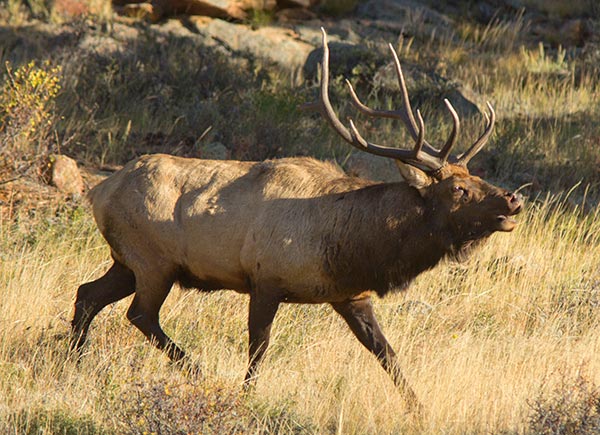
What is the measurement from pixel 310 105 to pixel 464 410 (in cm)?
221

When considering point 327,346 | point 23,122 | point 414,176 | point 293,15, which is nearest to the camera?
point 414,176

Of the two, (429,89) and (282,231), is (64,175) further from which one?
(429,89)

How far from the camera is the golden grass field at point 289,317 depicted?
571 cm

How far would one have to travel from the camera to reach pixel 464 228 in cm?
641

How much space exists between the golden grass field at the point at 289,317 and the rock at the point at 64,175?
0.34m

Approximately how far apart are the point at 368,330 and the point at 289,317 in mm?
1088

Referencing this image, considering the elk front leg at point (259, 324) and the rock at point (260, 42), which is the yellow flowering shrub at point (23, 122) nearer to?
the elk front leg at point (259, 324)

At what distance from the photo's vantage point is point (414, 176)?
6.51 meters

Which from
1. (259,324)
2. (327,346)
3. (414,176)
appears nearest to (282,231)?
(259,324)

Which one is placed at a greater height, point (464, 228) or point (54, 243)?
point (464, 228)

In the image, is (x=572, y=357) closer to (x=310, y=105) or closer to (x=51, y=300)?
(x=310, y=105)

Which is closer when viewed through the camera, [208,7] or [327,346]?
[327,346]

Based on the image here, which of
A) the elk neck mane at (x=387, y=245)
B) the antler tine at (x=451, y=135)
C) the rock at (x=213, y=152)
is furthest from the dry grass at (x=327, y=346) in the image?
the rock at (x=213, y=152)

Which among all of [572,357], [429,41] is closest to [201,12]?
[429,41]
